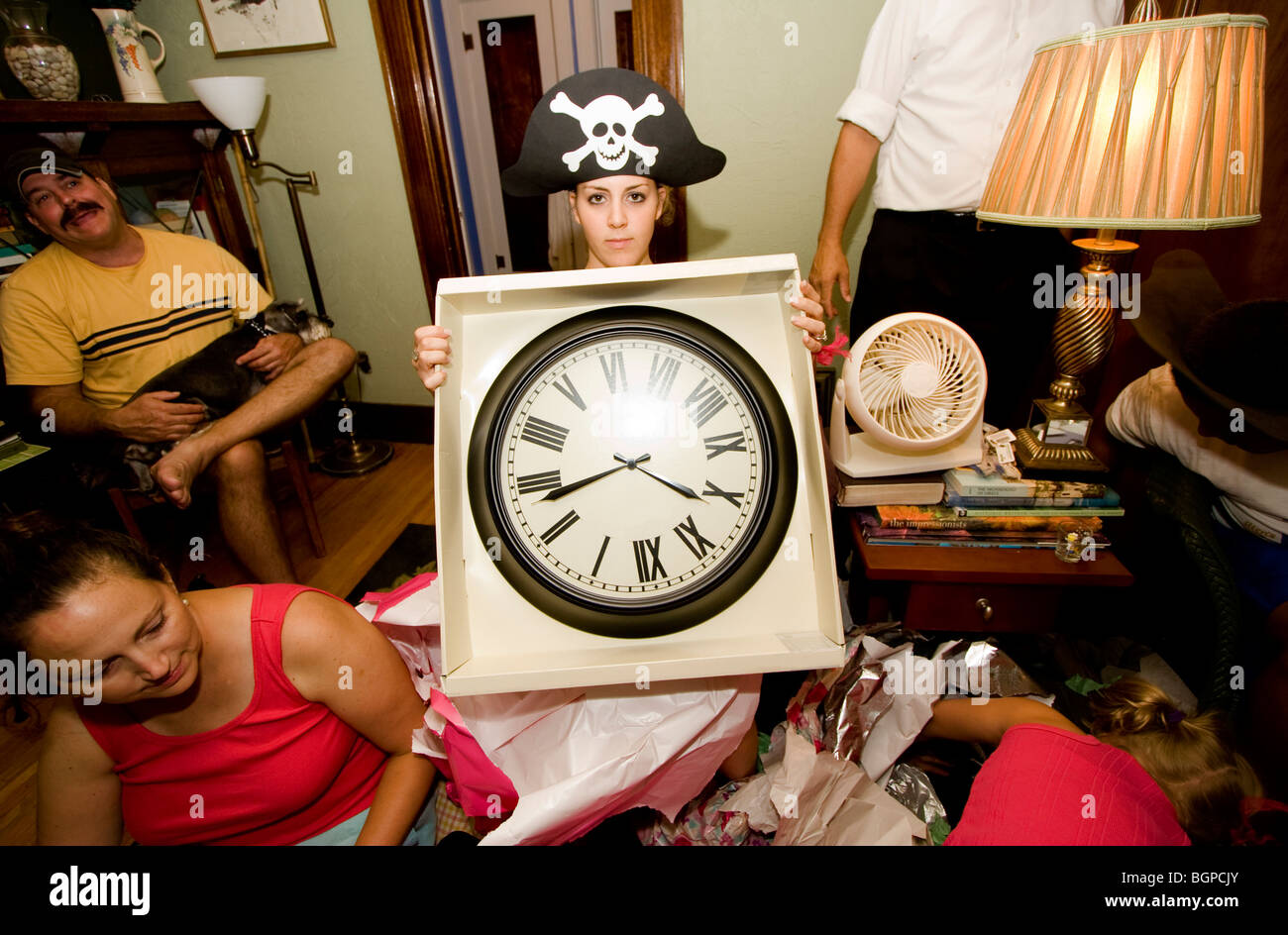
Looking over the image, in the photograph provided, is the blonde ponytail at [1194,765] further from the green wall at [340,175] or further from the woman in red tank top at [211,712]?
the green wall at [340,175]

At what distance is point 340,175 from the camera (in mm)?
2639

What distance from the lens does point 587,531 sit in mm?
814

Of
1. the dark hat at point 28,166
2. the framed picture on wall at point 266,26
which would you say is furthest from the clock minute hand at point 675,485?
the framed picture on wall at point 266,26

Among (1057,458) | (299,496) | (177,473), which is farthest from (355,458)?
(1057,458)

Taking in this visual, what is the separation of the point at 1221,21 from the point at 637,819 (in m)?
1.58

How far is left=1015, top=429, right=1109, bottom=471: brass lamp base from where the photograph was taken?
1.25 meters

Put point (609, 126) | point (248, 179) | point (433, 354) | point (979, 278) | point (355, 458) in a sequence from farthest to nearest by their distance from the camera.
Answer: point (355, 458)
point (248, 179)
point (979, 278)
point (609, 126)
point (433, 354)

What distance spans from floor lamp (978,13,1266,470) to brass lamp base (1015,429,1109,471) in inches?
19.6

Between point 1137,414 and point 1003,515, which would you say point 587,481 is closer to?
point 1003,515

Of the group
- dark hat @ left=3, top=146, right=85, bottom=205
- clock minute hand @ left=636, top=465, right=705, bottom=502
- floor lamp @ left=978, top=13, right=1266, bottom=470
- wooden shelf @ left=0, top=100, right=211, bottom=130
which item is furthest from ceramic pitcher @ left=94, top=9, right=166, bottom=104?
floor lamp @ left=978, top=13, right=1266, bottom=470

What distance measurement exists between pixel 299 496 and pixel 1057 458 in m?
2.47

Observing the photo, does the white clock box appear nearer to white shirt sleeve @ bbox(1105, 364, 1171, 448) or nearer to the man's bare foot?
white shirt sleeve @ bbox(1105, 364, 1171, 448)

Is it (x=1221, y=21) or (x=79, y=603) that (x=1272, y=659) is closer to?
(x=1221, y=21)
